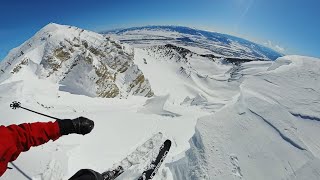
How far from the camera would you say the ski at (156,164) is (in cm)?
784

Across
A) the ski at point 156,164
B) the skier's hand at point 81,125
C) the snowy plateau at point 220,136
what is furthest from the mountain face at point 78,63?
the skier's hand at point 81,125

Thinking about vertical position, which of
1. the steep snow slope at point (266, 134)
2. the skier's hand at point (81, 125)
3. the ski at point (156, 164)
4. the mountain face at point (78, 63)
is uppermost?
the mountain face at point (78, 63)

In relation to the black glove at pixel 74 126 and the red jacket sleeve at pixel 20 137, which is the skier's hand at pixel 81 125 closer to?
the black glove at pixel 74 126

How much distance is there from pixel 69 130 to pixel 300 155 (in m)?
4.49

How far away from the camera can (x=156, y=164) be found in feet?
27.3

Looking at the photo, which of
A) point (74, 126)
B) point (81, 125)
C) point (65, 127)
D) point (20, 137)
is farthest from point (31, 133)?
point (81, 125)

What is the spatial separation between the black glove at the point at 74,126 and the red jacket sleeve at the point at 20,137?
0.09 m

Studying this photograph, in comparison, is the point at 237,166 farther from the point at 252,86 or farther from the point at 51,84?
the point at 51,84

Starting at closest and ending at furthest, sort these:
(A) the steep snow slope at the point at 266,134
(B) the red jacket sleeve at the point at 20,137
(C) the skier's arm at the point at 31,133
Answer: (B) the red jacket sleeve at the point at 20,137 → (C) the skier's arm at the point at 31,133 → (A) the steep snow slope at the point at 266,134

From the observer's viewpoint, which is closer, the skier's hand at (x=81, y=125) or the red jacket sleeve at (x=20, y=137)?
the red jacket sleeve at (x=20, y=137)

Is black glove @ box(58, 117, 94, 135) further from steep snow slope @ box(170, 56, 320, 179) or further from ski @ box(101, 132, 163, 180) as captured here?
steep snow slope @ box(170, 56, 320, 179)

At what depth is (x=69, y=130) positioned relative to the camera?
15.3 feet

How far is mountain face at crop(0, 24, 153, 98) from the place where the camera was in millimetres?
25031

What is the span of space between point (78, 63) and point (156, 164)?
19.8m
